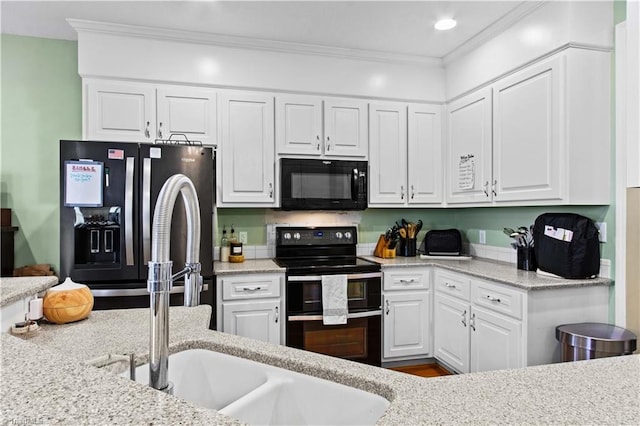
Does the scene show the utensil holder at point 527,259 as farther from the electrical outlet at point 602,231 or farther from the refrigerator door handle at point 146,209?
the refrigerator door handle at point 146,209

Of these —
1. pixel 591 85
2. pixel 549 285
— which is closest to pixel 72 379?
pixel 549 285

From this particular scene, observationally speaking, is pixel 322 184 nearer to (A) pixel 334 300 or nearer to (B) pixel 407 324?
(A) pixel 334 300

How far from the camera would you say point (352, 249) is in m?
3.54

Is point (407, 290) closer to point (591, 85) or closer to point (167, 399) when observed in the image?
point (591, 85)

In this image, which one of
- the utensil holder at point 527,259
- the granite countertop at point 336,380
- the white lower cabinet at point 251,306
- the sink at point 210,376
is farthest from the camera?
the white lower cabinet at point 251,306

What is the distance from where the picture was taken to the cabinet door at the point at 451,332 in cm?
276

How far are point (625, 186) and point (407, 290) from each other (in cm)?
157

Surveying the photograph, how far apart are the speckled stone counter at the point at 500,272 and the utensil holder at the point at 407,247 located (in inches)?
5.2

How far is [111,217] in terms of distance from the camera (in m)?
2.48

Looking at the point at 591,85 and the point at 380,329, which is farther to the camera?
the point at 380,329

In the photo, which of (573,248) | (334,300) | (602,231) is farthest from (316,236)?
(602,231)

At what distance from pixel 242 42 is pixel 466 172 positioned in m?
2.09

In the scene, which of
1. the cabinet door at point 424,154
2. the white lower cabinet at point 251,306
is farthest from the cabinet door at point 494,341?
the white lower cabinet at point 251,306

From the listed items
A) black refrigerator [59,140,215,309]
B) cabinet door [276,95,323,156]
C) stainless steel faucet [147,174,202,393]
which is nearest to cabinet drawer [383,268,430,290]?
cabinet door [276,95,323,156]
